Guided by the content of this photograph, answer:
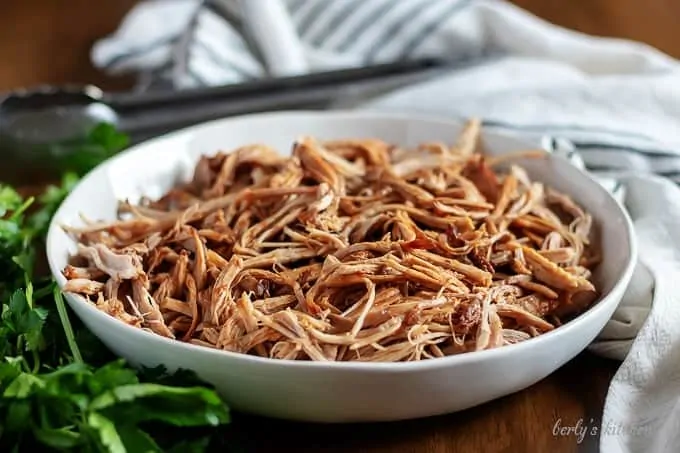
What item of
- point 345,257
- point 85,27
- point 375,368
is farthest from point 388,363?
point 85,27

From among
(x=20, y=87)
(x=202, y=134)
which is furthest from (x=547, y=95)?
(x=20, y=87)

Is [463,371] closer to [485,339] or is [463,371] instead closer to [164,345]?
[485,339]

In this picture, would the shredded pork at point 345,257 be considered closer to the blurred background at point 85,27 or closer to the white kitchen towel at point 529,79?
the white kitchen towel at point 529,79

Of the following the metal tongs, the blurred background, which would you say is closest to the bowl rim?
the metal tongs

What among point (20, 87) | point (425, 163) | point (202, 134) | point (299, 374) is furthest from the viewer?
point (20, 87)

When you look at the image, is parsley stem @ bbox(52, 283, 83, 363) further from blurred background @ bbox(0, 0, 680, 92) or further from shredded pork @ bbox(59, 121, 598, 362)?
blurred background @ bbox(0, 0, 680, 92)

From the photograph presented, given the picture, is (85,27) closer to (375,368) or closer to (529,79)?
(529,79)
